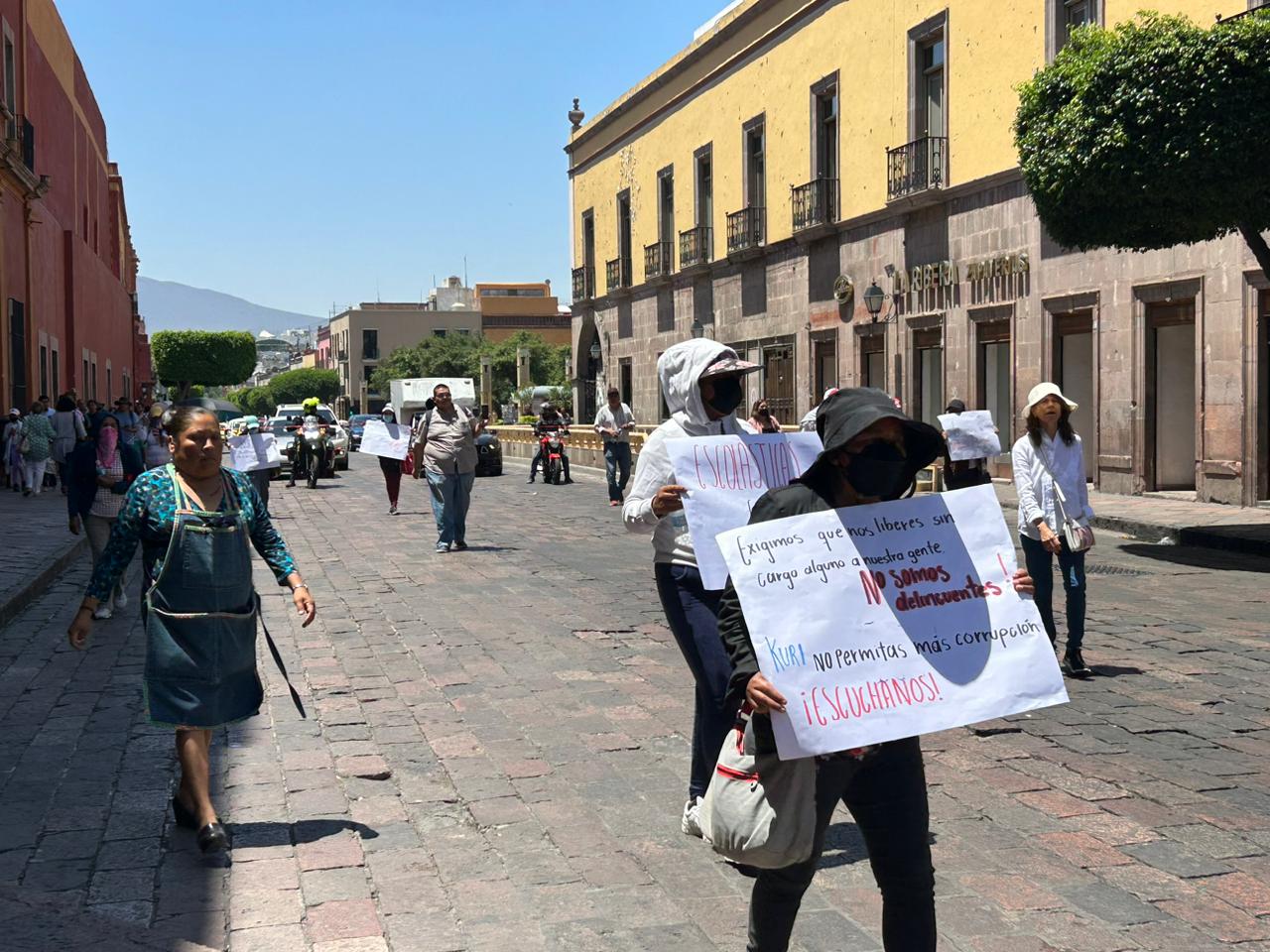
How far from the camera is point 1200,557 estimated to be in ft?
47.4

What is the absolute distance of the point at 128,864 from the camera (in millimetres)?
4797

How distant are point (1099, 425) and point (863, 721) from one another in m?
19.9

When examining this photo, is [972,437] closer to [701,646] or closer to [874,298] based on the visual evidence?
[701,646]

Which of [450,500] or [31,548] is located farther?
[31,548]

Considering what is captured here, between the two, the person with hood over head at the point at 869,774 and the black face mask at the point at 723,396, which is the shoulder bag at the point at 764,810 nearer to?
the person with hood over head at the point at 869,774

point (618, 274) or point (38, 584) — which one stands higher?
point (618, 274)

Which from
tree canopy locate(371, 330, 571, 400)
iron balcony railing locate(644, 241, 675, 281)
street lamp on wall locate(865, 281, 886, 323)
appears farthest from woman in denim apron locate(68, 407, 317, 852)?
tree canopy locate(371, 330, 571, 400)

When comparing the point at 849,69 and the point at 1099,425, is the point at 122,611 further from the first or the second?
the point at 849,69

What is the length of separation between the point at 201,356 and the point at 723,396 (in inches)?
4564

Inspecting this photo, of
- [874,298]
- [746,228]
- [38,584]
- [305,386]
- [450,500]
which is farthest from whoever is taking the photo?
[305,386]

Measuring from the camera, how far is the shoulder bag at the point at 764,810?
3.13 meters

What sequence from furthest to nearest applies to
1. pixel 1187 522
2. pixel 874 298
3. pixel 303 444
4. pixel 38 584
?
pixel 303 444
pixel 874 298
pixel 1187 522
pixel 38 584

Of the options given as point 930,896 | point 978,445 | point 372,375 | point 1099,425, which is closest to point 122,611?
point 978,445

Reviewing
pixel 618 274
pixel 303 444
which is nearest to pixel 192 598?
pixel 303 444
